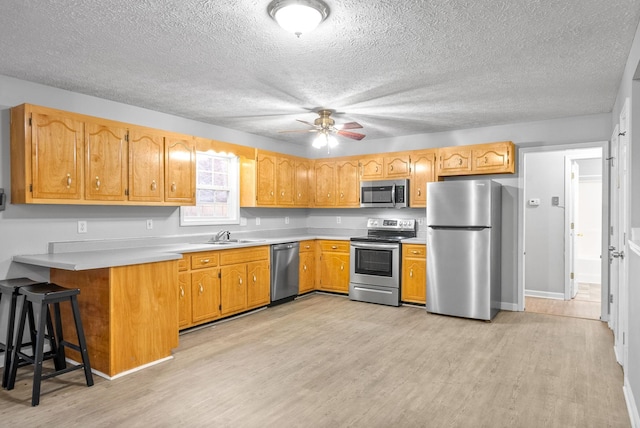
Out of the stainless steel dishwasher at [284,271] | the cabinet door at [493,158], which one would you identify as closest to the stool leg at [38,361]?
the stainless steel dishwasher at [284,271]

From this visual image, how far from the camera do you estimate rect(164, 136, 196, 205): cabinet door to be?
426cm

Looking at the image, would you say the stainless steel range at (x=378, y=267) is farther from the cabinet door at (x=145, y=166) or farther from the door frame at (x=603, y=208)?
the cabinet door at (x=145, y=166)

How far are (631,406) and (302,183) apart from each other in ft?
15.5

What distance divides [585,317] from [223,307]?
4.27 m

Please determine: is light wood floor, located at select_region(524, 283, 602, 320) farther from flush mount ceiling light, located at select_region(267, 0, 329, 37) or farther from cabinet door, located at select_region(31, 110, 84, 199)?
cabinet door, located at select_region(31, 110, 84, 199)

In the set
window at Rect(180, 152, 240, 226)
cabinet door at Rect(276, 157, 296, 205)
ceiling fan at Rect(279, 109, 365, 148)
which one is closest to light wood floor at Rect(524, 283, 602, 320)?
ceiling fan at Rect(279, 109, 365, 148)

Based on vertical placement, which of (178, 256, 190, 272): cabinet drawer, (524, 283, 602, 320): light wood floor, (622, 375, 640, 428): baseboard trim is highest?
(178, 256, 190, 272): cabinet drawer

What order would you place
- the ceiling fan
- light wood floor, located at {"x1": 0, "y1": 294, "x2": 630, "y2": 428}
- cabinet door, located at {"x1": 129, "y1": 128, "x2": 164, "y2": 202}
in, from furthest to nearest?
the ceiling fan
cabinet door, located at {"x1": 129, "y1": 128, "x2": 164, "y2": 202}
light wood floor, located at {"x1": 0, "y1": 294, "x2": 630, "y2": 428}

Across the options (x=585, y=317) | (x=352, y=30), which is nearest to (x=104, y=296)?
(x=352, y=30)

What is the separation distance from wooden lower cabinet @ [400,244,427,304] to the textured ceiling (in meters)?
1.83

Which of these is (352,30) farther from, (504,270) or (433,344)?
(504,270)

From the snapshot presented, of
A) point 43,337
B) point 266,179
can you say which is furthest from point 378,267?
point 43,337

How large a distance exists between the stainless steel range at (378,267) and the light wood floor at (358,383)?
1.01 metres

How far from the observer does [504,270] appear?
515 centimetres
